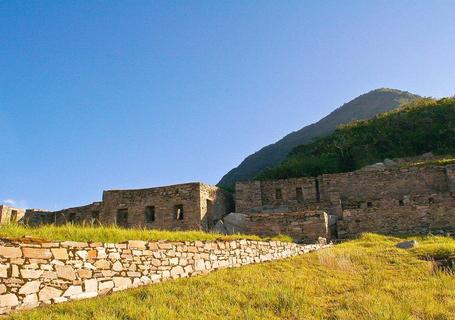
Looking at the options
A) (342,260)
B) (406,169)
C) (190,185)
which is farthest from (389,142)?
(342,260)

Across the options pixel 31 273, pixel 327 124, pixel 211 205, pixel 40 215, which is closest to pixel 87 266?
pixel 31 273

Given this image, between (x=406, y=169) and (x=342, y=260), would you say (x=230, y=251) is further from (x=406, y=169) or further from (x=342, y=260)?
(x=406, y=169)

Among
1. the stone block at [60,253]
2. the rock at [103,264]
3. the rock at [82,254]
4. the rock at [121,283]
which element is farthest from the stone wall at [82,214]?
the stone block at [60,253]

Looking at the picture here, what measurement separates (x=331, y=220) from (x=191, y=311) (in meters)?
14.0

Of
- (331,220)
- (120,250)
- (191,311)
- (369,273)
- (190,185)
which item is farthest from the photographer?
(190,185)

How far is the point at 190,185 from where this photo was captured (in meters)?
22.2

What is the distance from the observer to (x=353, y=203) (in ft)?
72.3

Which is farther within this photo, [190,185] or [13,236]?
[190,185]

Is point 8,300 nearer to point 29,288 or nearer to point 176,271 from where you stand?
point 29,288

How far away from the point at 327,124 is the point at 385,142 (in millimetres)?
37718

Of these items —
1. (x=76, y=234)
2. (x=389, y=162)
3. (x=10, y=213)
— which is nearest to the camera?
(x=76, y=234)

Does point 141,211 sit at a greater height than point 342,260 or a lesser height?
greater

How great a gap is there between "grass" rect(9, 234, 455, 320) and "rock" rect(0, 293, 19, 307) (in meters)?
0.29

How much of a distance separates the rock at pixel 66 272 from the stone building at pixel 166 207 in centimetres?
1395
